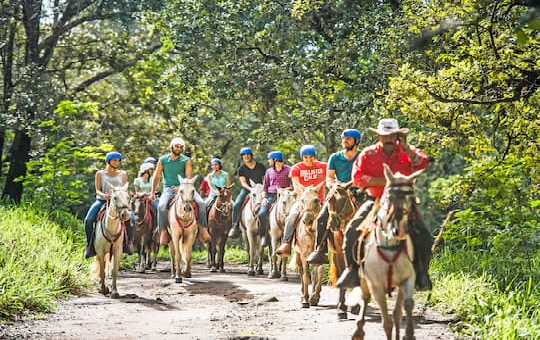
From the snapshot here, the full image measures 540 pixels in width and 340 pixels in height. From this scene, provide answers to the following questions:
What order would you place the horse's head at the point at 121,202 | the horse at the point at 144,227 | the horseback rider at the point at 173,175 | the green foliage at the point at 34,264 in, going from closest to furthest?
1. the green foliage at the point at 34,264
2. the horse's head at the point at 121,202
3. the horseback rider at the point at 173,175
4. the horse at the point at 144,227

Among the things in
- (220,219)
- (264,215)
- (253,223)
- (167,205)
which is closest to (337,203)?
(167,205)

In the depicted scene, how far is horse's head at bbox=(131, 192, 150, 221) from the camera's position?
1658 cm

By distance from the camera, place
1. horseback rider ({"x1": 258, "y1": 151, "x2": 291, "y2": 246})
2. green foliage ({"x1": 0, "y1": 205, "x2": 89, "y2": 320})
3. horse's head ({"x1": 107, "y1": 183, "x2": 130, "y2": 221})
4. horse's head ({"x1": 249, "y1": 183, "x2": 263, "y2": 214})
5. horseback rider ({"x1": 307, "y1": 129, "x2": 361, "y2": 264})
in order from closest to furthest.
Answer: green foliage ({"x1": 0, "y1": 205, "x2": 89, "y2": 320}) → horseback rider ({"x1": 307, "y1": 129, "x2": 361, "y2": 264}) → horse's head ({"x1": 107, "y1": 183, "x2": 130, "y2": 221}) → horseback rider ({"x1": 258, "y1": 151, "x2": 291, "y2": 246}) → horse's head ({"x1": 249, "y1": 183, "x2": 263, "y2": 214})

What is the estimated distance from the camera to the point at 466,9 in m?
10.9

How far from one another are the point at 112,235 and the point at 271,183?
472cm

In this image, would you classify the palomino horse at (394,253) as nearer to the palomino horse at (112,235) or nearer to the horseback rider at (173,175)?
the palomino horse at (112,235)

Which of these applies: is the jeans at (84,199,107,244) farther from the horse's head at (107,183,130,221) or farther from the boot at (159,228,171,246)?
the boot at (159,228,171,246)

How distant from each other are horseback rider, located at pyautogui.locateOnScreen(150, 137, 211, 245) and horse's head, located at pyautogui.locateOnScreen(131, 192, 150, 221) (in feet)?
6.85

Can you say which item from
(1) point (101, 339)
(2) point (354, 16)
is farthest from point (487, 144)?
(1) point (101, 339)

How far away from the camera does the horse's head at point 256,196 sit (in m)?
16.4

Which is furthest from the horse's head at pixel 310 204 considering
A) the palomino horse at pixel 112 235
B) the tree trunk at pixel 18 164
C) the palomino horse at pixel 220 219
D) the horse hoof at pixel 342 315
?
the tree trunk at pixel 18 164

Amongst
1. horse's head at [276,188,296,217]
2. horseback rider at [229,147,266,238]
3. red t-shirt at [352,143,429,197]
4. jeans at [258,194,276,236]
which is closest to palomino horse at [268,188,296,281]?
horse's head at [276,188,296,217]

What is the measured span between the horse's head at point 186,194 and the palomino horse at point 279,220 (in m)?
1.89

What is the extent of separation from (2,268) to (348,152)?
5.56 metres
